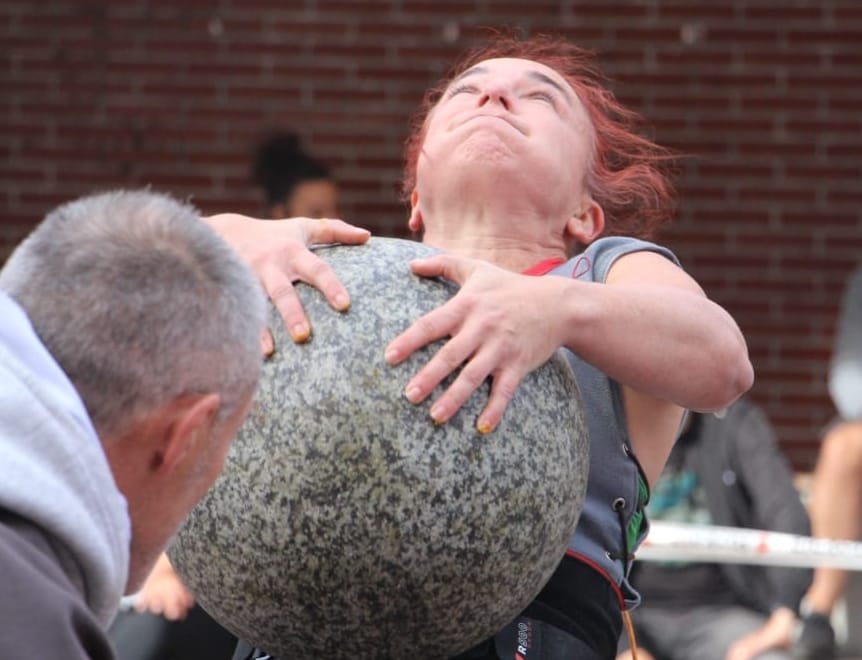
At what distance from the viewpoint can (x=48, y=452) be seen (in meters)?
1.77

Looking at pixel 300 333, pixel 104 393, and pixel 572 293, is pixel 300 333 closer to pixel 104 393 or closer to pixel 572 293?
pixel 572 293

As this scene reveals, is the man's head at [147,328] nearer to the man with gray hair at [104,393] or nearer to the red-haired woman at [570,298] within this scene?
the man with gray hair at [104,393]

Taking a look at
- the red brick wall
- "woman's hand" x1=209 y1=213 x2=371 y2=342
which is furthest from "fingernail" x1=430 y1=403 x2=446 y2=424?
the red brick wall

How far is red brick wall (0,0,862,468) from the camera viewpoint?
8.11 meters

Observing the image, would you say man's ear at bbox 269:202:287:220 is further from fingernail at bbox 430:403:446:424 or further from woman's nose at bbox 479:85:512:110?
fingernail at bbox 430:403:446:424

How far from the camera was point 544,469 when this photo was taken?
7.91 feet

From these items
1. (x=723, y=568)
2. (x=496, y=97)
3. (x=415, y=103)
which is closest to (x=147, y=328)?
(x=496, y=97)

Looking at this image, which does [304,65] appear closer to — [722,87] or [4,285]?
[722,87]

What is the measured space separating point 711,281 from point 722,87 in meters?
0.91

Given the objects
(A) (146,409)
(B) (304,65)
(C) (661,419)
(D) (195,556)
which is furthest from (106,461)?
(B) (304,65)

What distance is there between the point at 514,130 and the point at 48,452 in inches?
51.3

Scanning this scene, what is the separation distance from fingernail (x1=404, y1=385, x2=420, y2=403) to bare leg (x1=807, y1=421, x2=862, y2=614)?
4717 millimetres

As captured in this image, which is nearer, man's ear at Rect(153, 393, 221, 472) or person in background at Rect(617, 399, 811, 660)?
man's ear at Rect(153, 393, 221, 472)

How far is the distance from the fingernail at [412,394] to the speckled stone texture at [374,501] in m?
0.01
